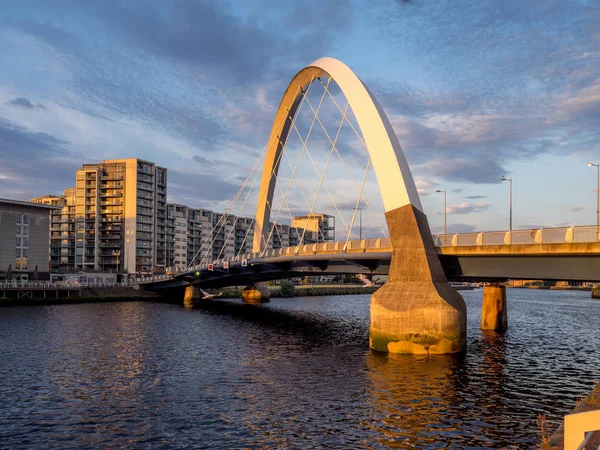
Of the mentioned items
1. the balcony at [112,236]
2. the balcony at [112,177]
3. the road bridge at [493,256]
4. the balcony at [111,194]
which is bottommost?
the road bridge at [493,256]

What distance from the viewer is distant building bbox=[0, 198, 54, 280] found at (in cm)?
10225

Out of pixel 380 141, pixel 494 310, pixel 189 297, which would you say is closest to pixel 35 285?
pixel 189 297

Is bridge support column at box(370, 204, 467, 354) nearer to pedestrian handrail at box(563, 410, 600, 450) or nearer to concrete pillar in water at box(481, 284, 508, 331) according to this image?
concrete pillar in water at box(481, 284, 508, 331)

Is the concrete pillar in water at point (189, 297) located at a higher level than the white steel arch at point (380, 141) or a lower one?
lower

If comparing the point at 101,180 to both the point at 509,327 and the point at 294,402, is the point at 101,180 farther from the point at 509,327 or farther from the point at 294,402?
the point at 294,402

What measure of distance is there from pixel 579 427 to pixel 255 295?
97.8 meters

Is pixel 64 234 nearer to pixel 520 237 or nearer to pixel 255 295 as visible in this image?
pixel 255 295

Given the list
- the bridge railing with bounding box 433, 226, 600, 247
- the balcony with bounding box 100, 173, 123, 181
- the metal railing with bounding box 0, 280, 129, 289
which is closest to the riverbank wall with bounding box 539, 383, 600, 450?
the bridge railing with bounding box 433, 226, 600, 247

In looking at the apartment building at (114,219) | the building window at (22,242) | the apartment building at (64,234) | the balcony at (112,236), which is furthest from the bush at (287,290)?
the apartment building at (64,234)

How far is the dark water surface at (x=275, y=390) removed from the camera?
808 inches

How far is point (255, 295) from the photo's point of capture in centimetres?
10612

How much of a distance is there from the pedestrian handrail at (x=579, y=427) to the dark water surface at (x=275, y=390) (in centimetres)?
1010

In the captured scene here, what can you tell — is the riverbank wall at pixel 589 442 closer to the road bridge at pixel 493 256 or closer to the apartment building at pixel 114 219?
the road bridge at pixel 493 256

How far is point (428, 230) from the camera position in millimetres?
39656
